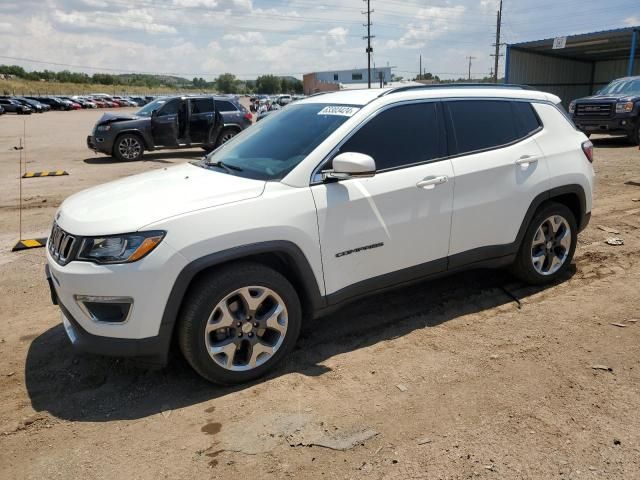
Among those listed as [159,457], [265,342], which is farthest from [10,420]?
[265,342]

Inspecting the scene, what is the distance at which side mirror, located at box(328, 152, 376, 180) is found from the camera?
130 inches

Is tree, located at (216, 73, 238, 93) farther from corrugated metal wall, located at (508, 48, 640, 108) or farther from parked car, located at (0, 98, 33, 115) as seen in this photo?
corrugated metal wall, located at (508, 48, 640, 108)

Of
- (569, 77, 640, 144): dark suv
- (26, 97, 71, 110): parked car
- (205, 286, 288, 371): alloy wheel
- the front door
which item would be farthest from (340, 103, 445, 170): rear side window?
(26, 97, 71, 110): parked car

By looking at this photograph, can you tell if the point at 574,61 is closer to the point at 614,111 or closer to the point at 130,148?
the point at 614,111

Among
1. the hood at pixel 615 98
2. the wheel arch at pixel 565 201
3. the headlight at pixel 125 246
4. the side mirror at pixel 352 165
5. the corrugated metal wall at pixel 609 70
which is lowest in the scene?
the wheel arch at pixel 565 201

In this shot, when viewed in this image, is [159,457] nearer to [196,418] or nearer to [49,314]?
[196,418]

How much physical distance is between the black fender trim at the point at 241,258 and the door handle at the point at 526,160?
2.07 metres

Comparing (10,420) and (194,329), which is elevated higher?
(194,329)

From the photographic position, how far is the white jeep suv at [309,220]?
303cm

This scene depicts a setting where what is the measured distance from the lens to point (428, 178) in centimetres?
387

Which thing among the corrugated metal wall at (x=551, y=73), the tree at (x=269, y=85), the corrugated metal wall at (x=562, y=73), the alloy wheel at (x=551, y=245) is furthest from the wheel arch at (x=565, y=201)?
the tree at (x=269, y=85)

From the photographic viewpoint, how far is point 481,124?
4.29 meters

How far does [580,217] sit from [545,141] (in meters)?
0.85

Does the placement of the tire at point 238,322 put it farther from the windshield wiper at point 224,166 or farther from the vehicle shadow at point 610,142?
the vehicle shadow at point 610,142
